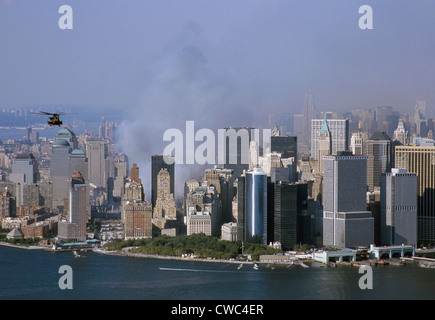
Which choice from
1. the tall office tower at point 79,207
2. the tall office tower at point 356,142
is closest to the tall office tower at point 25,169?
the tall office tower at point 79,207

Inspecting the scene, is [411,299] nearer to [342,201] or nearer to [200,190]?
[342,201]

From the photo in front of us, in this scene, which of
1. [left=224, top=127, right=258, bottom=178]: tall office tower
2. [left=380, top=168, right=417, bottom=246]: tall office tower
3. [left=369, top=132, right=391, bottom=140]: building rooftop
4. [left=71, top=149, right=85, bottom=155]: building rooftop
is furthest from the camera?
[left=71, top=149, right=85, bottom=155]: building rooftop

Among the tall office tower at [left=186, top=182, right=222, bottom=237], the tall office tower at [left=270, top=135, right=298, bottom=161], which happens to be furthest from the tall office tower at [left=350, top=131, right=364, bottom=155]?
the tall office tower at [left=186, top=182, right=222, bottom=237]

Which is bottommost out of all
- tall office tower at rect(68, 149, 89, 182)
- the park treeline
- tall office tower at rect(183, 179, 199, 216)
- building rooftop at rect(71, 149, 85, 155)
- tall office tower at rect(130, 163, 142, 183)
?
the park treeline

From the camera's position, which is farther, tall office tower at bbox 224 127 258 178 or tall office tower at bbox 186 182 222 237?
tall office tower at bbox 224 127 258 178

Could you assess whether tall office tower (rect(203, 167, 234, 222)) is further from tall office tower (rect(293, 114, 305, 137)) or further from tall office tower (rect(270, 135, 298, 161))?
tall office tower (rect(293, 114, 305, 137))

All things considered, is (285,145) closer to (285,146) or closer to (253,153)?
(285,146)

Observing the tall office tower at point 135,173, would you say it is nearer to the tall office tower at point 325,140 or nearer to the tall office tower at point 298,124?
the tall office tower at point 298,124
